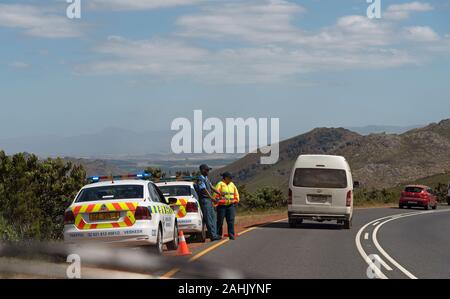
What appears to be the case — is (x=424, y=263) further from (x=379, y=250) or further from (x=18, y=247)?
(x=18, y=247)

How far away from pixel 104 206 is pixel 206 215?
5440 mm

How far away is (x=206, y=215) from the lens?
19.4 meters

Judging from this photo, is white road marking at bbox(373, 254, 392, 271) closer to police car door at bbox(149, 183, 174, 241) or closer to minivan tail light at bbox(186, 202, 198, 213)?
police car door at bbox(149, 183, 174, 241)

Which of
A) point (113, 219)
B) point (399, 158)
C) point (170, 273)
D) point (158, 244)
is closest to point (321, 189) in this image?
point (158, 244)

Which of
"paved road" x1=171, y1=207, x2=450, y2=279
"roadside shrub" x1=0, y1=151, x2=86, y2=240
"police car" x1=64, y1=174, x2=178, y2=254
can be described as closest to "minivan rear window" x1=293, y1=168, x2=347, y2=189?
"paved road" x1=171, y1=207, x2=450, y2=279

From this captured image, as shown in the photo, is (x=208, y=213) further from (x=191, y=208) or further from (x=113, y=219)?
(x=113, y=219)

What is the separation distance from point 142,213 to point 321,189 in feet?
36.3

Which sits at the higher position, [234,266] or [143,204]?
[143,204]

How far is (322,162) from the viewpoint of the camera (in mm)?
24656

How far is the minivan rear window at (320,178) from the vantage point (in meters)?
24.5

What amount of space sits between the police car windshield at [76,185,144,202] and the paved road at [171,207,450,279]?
1.79m

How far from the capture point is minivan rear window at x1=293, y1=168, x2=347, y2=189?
2453 centimetres
